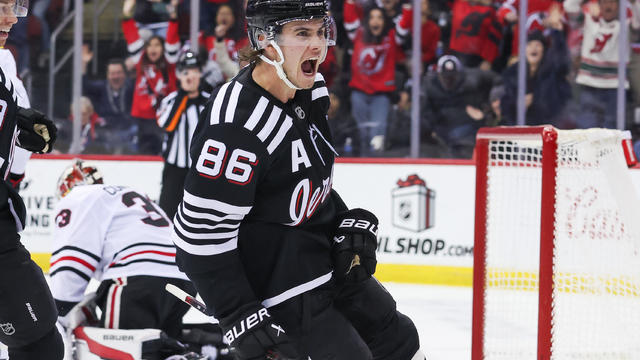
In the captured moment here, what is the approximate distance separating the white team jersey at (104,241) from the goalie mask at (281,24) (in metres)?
1.33

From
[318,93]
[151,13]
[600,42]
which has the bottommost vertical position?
[318,93]

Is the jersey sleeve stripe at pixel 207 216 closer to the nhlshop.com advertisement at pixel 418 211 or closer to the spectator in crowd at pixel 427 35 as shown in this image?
the nhlshop.com advertisement at pixel 418 211

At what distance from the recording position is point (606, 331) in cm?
270

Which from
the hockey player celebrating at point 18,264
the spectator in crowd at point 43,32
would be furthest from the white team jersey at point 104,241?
the spectator in crowd at point 43,32

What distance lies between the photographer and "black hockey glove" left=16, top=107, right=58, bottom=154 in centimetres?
218

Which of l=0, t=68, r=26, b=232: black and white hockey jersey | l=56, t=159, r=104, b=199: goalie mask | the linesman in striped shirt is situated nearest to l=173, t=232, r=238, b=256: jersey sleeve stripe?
l=0, t=68, r=26, b=232: black and white hockey jersey

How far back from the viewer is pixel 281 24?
1750 mm

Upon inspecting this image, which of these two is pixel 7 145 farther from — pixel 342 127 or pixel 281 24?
pixel 342 127

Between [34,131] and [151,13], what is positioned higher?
[151,13]

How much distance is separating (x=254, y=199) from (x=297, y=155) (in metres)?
0.11

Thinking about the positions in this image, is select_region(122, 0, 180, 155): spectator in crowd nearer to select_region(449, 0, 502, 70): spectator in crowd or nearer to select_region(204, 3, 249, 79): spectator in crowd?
select_region(204, 3, 249, 79): spectator in crowd

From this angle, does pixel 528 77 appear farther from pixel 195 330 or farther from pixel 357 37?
pixel 195 330

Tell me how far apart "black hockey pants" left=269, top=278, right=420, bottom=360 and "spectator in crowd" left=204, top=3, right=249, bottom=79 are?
4358 mm

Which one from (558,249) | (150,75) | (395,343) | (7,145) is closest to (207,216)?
(395,343)
